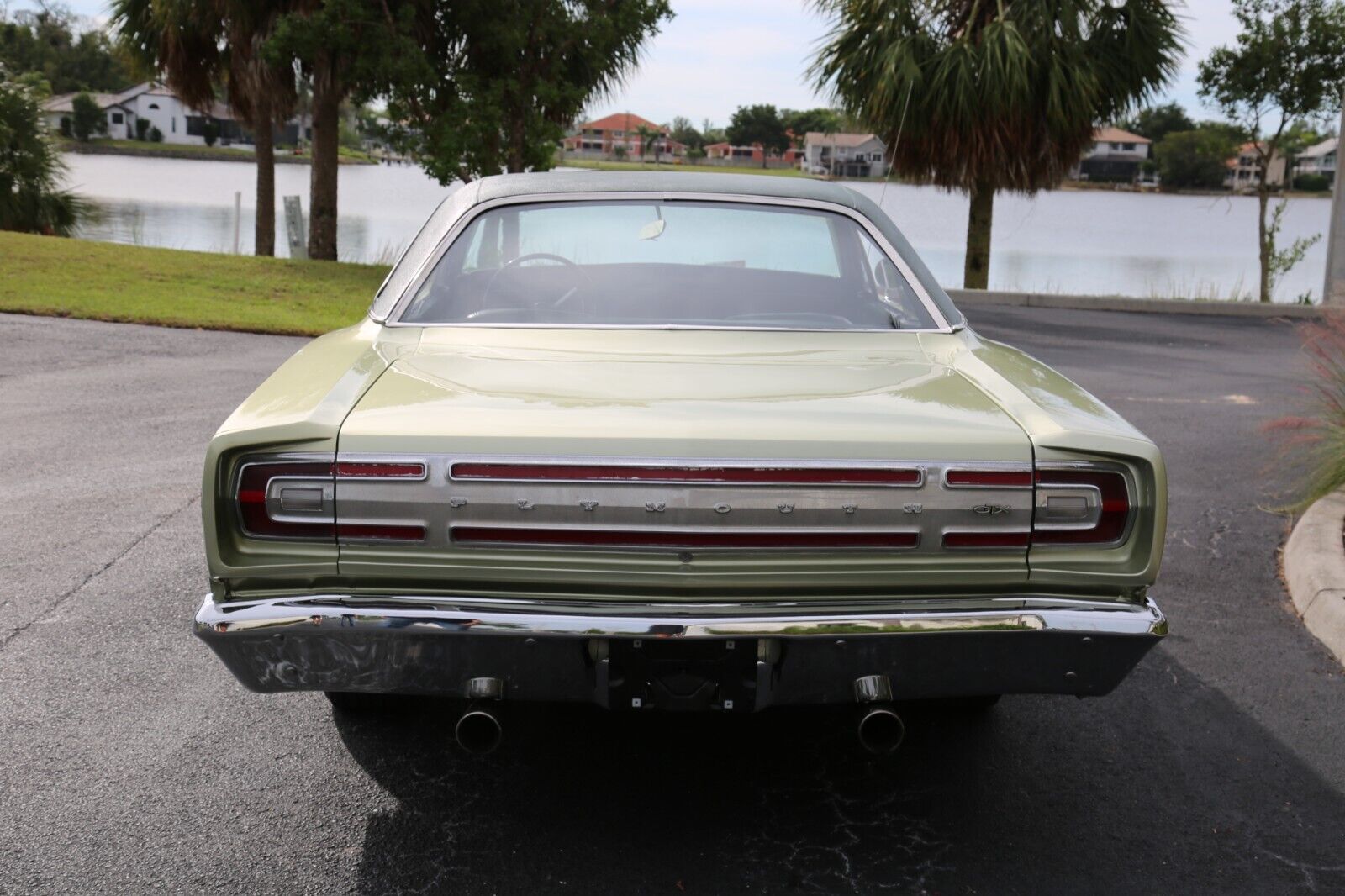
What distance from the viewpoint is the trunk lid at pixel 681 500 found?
2.66 meters

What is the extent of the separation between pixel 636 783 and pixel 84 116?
81.7 meters

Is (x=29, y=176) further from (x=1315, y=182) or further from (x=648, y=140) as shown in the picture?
(x=648, y=140)

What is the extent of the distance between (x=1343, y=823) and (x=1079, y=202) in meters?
64.8

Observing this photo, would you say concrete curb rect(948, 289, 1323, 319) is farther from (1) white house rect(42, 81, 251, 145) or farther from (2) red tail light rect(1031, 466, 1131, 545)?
(1) white house rect(42, 81, 251, 145)

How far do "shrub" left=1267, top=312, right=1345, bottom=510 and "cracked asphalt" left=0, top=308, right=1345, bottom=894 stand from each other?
1.41m

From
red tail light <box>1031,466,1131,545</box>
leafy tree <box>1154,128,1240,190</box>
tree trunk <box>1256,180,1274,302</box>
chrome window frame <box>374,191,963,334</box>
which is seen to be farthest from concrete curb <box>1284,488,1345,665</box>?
leafy tree <box>1154,128,1240,190</box>

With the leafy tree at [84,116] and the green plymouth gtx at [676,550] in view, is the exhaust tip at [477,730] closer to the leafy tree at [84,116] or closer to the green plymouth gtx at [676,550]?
the green plymouth gtx at [676,550]

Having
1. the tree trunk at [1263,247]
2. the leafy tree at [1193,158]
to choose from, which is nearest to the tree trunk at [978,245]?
the tree trunk at [1263,247]

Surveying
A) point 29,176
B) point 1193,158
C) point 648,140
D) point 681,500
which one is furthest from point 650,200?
point 648,140

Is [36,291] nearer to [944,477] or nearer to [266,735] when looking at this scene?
[266,735]

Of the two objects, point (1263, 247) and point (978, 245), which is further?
point (978, 245)

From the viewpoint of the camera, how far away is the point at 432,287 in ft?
12.4

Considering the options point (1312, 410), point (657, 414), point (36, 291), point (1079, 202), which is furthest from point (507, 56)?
point (1079, 202)

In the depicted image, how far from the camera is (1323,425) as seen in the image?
6.60 metres
